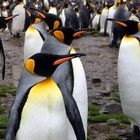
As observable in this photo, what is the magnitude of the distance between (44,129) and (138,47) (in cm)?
189

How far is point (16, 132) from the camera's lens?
3.55 m

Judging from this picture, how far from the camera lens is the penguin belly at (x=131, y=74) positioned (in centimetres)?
497

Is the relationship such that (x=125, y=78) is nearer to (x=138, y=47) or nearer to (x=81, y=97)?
(x=138, y=47)

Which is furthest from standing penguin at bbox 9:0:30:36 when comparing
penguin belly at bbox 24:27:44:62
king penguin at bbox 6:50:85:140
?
king penguin at bbox 6:50:85:140

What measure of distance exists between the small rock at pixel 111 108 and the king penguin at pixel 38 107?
251 centimetres

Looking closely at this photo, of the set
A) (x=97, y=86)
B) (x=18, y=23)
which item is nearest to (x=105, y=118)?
(x=97, y=86)

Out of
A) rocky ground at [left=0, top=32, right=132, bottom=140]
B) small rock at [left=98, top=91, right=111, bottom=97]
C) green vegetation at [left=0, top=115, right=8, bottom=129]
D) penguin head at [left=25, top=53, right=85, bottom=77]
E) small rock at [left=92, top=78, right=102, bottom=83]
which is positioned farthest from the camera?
small rock at [left=92, top=78, right=102, bottom=83]

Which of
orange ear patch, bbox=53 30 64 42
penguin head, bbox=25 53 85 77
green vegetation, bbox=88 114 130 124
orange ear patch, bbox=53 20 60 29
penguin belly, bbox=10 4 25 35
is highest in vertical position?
penguin head, bbox=25 53 85 77

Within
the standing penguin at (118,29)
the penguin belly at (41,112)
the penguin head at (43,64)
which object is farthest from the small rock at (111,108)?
the standing penguin at (118,29)

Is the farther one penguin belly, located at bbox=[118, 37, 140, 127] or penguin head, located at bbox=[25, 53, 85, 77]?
penguin belly, located at bbox=[118, 37, 140, 127]

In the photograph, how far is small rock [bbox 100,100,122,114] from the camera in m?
6.02

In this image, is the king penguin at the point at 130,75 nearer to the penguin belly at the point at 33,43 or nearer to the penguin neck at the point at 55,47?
the penguin neck at the point at 55,47

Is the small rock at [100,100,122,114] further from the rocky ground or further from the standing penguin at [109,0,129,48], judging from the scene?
the standing penguin at [109,0,129,48]

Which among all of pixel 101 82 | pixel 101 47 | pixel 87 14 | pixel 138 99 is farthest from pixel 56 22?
pixel 87 14
